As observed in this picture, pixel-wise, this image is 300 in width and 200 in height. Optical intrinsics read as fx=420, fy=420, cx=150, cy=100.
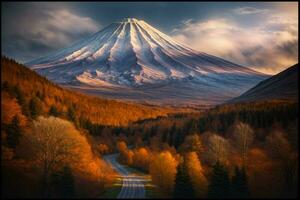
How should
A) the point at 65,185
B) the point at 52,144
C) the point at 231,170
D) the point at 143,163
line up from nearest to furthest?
1. the point at 65,185
2. the point at 52,144
3. the point at 231,170
4. the point at 143,163

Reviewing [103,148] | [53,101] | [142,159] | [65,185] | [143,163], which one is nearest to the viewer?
[65,185]

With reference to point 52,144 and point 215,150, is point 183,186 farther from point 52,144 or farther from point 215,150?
point 215,150

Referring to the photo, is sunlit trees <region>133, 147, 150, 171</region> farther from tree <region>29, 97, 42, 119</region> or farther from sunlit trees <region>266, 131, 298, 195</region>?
sunlit trees <region>266, 131, 298, 195</region>

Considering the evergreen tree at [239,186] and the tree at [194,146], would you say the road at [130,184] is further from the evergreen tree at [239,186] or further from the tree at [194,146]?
the tree at [194,146]

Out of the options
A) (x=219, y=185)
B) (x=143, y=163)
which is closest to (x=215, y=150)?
(x=143, y=163)

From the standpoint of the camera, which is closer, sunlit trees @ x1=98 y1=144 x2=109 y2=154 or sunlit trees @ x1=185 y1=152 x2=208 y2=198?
sunlit trees @ x1=185 y1=152 x2=208 y2=198

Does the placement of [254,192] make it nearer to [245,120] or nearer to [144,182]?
[144,182]

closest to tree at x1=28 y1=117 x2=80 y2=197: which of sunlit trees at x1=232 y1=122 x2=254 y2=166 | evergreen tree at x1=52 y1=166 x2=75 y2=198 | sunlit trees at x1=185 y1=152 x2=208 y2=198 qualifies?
evergreen tree at x1=52 y1=166 x2=75 y2=198
